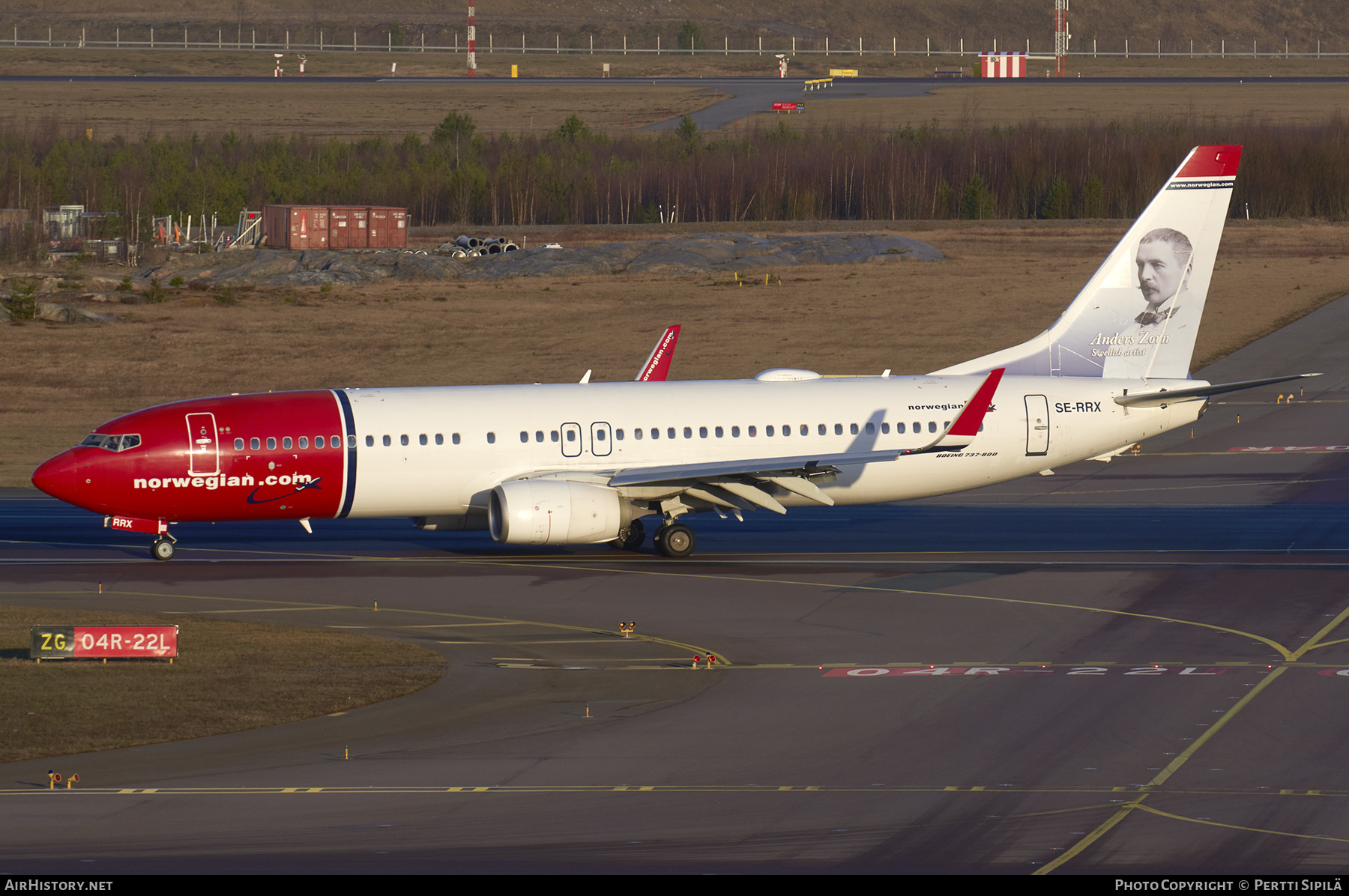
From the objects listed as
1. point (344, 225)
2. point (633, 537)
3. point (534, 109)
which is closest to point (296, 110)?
point (534, 109)

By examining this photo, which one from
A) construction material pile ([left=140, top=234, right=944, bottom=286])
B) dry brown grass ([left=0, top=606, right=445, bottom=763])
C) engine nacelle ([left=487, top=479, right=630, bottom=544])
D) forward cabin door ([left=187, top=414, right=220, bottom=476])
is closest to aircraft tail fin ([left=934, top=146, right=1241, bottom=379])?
engine nacelle ([left=487, top=479, right=630, bottom=544])

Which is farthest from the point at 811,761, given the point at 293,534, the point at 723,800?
the point at 293,534

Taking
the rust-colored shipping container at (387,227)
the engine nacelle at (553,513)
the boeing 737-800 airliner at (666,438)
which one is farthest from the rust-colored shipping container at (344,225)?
the engine nacelle at (553,513)

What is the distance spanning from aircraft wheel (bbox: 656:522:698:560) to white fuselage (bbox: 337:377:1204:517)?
1698 mm

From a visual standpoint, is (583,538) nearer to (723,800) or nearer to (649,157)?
(723,800)

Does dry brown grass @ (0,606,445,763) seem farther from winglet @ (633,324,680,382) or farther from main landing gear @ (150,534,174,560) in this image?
winglet @ (633,324,680,382)

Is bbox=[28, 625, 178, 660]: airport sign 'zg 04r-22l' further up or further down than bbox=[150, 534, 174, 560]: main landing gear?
further up

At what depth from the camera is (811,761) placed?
24.9 meters

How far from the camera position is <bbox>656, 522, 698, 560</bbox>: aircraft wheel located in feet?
140

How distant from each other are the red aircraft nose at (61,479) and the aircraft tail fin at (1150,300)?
23.1 m

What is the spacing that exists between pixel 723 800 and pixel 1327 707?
36.7 feet

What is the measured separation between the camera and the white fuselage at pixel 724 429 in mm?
42000
